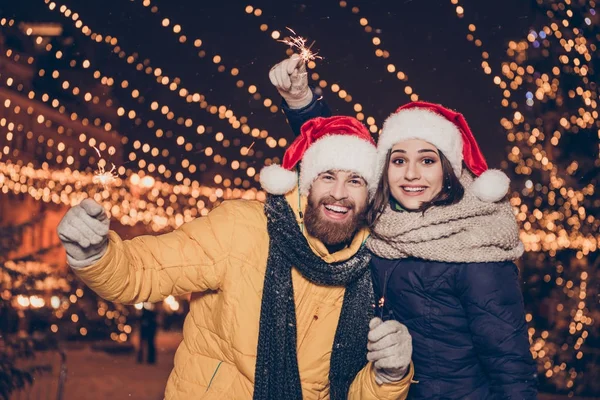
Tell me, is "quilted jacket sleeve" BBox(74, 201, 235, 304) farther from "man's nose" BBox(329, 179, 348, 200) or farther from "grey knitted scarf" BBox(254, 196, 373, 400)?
"man's nose" BBox(329, 179, 348, 200)

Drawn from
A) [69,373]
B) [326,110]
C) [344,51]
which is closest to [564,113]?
[344,51]

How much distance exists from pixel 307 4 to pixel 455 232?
4158mm

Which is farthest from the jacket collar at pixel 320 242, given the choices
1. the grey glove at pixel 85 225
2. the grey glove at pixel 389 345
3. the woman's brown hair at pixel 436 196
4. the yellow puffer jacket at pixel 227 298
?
the grey glove at pixel 85 225

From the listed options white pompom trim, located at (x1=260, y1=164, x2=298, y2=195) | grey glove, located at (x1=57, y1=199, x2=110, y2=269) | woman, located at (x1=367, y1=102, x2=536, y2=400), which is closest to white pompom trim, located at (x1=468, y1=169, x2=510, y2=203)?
woman, located at (x1=367, y1=102, x2=536, y2=400)

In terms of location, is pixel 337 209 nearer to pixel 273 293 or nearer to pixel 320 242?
pixel 320 242

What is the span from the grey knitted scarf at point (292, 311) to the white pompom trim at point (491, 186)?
64cm

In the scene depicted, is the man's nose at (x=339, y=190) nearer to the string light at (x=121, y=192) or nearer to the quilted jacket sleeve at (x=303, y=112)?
the quilted jacket sleeve at (x=303, y=112)

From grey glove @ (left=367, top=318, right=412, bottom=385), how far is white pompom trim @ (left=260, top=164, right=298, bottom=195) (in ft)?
2.96

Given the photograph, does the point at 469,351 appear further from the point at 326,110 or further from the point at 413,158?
the point at 326,110

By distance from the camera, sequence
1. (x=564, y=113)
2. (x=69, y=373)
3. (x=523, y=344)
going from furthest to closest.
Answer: (x=69, y=373)
(x=564, y=113)
(x=523, y=344)

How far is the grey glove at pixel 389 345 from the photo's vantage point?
2979 mm

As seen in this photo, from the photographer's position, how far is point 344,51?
6.87 metres

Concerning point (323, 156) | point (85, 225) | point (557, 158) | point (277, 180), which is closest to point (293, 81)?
point (323, 156)

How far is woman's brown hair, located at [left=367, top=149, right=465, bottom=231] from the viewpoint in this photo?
3.40 m
